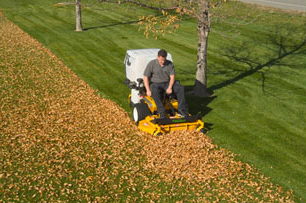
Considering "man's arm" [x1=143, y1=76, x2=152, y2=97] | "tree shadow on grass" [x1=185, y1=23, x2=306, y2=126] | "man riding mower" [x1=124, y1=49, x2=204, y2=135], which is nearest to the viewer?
"man riding mower" [x1=124, y1=49, x2=204, y2=135]

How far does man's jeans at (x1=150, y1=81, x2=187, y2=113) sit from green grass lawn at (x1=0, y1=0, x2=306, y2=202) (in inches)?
56.2

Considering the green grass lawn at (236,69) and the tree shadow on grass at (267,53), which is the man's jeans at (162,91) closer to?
the green grass lawn at (236,69)

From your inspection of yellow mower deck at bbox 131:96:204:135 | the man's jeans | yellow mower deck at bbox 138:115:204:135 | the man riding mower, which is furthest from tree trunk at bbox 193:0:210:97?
yellow mower deck at bbox 138:115:204:135

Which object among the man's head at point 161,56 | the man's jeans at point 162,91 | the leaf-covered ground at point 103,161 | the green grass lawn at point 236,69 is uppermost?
the man's head at point 161,56

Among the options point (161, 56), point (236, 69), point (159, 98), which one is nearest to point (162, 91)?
point (159, 98)

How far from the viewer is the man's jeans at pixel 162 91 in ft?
36.7

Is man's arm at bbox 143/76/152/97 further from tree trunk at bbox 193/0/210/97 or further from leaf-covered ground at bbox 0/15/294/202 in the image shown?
tree trunk at bbox 193/0/210/97

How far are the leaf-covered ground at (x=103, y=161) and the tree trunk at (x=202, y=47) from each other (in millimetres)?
3700

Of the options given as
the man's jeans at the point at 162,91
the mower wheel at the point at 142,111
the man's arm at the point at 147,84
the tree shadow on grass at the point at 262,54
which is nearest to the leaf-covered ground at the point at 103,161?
the mower wheel at the point at 142,111

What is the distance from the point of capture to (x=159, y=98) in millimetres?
11328

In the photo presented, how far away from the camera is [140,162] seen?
9.98 meters

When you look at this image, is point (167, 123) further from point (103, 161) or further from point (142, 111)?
point (103, 161)

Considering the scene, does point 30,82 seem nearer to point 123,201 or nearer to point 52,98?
point 52,98

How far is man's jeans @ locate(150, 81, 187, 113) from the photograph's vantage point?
11.2m
